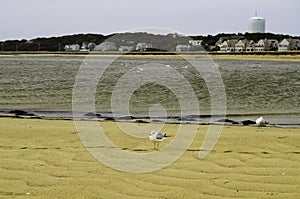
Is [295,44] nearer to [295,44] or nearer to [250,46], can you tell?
[295,44]

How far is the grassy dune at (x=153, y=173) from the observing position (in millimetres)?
5395

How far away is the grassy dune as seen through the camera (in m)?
5.39

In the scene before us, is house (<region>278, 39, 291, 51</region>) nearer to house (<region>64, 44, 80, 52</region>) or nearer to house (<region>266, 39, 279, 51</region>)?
house (<region>266, 39, 279, 51</region>)

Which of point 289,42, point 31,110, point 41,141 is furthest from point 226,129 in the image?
point 289,42

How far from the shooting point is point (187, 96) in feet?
73.2

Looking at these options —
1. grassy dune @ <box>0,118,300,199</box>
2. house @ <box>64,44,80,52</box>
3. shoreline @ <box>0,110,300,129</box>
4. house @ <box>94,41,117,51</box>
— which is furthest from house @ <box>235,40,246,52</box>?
grassy dune @ <box>0,118,300,199</box>

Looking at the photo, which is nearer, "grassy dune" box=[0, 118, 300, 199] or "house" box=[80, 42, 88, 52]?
"grassy dune" box=[0, 118, 300, 199]

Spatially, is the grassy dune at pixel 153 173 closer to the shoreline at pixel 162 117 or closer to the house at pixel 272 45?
the shoreline at pixel 162 117

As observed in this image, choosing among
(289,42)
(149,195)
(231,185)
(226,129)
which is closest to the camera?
(149,195)

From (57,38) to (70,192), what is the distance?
15559 centimetres

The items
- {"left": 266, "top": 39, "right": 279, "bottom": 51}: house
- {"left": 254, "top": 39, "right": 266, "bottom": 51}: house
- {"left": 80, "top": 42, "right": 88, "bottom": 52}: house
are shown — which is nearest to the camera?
{"left": 254, "top": 39, "right": 266, "bottom": 51}: house

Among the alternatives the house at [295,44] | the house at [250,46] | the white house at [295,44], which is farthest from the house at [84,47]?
the white house at [295,44]

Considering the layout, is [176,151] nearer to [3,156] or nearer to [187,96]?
[3,156]

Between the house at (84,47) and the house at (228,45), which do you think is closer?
the house at (228,45)
